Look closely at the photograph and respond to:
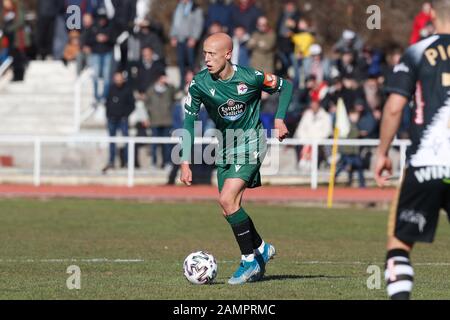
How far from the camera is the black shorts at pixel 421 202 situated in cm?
830

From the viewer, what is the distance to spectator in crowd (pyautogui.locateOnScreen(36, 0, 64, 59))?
A: 32625 mm

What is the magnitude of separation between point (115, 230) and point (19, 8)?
14.8 m

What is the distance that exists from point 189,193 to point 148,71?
203 inches

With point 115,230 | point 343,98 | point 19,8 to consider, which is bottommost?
point 115,230

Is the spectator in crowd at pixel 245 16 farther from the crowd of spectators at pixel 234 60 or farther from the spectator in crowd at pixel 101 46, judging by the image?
the spectator in crowd at pixel 101 46

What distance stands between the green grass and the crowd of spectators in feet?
13.8

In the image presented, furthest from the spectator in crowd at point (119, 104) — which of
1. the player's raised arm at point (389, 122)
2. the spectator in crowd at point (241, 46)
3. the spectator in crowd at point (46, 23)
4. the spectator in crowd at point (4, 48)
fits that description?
the player's raised arm at point (389, 122)

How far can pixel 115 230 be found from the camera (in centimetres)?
1905

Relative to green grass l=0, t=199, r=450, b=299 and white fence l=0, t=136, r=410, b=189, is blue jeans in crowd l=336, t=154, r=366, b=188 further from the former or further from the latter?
green grass l=0, t=199, r=450, b=299

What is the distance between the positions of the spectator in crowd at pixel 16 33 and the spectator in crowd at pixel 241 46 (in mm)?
6405

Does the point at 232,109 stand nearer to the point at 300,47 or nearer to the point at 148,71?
the point at 148,71

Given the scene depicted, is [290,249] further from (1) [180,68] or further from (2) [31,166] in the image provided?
(1) [180,68]

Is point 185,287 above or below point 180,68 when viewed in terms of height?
below
